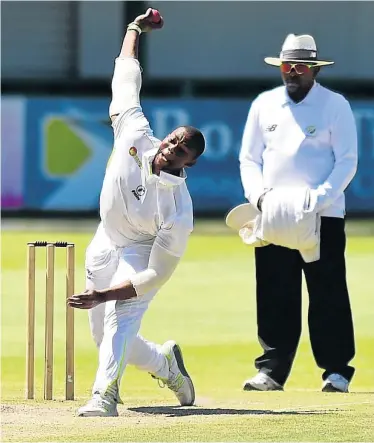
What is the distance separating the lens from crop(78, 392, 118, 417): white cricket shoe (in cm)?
587

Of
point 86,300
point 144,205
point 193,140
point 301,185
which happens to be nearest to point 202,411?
point 86,300

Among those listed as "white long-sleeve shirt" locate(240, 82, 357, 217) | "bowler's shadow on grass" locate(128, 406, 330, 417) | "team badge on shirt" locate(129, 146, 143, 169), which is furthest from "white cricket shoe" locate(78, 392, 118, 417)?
"white long-sleeve shirt" locate(240, 82, 357, 217)

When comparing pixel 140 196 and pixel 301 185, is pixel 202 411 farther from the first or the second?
pixel 301 185

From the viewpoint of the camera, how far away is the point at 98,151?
1800 cm

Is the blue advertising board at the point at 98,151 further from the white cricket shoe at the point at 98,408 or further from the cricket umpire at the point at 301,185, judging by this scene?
the white cricket shoe at the point at 98,408

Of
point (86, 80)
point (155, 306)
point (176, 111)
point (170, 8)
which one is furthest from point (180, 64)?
point (155, 306)

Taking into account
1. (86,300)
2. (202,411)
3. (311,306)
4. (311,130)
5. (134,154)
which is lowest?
(202,411)

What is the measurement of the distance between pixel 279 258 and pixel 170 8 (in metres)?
14.9

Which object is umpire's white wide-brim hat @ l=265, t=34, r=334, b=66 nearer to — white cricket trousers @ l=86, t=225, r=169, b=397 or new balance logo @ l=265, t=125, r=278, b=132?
new balance logo @ l=265, t=125, r=278, b=132

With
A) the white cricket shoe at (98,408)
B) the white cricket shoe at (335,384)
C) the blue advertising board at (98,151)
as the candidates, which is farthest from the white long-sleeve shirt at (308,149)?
the blue advertising board at (98,151)

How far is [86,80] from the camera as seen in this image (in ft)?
66.6

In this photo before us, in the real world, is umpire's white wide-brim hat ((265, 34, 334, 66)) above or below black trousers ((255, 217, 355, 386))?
above

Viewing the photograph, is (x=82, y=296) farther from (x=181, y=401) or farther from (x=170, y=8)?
(x=170, y=8)

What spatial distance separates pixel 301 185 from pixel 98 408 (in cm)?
194
